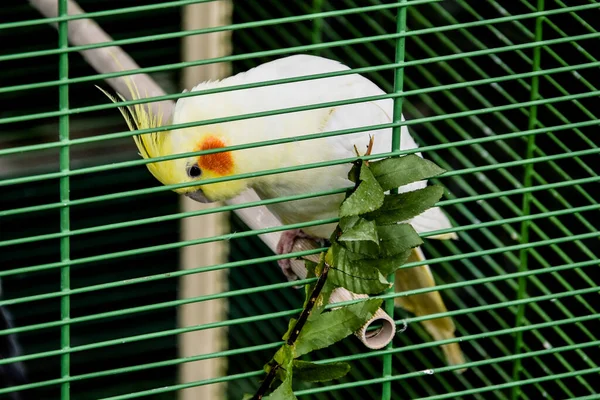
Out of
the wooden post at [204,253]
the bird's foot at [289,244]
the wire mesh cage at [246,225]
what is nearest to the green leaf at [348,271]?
the bird's foot at [289,244]

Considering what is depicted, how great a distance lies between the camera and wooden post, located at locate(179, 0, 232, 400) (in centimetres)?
197

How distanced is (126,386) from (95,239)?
36 centimetres

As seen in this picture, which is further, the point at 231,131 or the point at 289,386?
the point at 231,131

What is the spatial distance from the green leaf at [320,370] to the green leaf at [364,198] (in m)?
0.16

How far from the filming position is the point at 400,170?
98 cm

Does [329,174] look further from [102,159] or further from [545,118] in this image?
[102,159]

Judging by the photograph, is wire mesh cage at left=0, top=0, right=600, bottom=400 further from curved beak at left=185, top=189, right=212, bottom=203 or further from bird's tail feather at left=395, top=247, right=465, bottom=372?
curved beak at left=185, top=189, right=212, bottom=203

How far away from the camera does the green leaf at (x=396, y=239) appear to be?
0.99 m

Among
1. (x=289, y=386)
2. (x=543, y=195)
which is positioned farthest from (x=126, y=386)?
(x=289, y=386)

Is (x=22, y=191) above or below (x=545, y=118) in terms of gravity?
above

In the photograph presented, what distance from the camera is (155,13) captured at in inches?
85.9

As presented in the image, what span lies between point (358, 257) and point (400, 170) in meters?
0.11

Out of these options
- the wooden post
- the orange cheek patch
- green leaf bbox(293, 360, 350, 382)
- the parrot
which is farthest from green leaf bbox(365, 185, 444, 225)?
the wooden post

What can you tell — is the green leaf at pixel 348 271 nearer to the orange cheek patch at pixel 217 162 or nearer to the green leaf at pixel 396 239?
the green leaf at pixel 396 239
